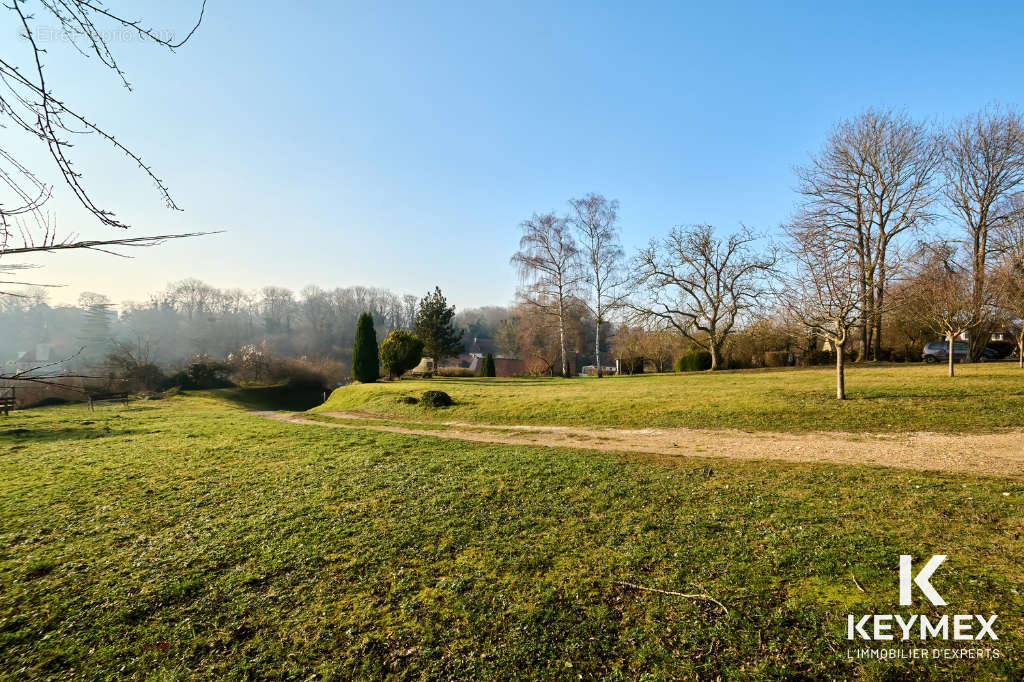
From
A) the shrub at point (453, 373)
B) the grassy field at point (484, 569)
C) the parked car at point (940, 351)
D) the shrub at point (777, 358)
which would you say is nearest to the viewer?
the grassy field at point (484, 569)

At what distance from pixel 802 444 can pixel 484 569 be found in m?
8.15

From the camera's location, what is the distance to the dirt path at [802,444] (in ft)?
23.8

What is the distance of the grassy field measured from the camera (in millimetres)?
2584

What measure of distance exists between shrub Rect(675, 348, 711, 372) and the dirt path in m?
20.7

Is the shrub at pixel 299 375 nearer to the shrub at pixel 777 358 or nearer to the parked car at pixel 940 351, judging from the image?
the shrub at pixel 777 358

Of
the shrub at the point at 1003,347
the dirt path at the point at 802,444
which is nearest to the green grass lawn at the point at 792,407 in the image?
the dirt path at the point at 802,444

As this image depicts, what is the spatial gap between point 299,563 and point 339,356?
2364 inches

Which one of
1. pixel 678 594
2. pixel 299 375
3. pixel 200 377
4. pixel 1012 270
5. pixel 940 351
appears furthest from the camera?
pixel 299 375

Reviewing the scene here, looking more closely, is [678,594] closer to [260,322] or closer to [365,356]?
[365,356]

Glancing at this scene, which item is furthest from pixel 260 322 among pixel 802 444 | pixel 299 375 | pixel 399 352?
pixel 802 444

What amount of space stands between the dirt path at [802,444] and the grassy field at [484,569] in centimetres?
131

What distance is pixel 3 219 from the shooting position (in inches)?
74.0

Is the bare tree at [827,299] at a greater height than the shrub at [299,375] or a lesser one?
greater

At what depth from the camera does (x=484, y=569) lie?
3.62 metres
